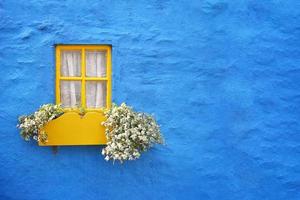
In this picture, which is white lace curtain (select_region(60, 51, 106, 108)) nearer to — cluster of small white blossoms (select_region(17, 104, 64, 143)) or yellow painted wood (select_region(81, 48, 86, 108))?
yellow painted wood (select_region(81, 48, 86, 108))

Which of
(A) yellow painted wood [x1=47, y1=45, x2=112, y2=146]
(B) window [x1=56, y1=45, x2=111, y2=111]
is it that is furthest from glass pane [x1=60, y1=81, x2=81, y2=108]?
(A) yellow painted wood [x1=47, y1=45, x2=112, y2=146]

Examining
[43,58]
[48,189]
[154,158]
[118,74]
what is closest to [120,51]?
[118,74]

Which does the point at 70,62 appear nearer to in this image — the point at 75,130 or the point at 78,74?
the point at 78,74

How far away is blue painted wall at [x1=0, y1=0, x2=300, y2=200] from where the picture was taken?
4.60 m

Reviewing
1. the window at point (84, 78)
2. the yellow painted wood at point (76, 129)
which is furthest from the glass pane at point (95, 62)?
the yellow painted wood at point (76, 129)

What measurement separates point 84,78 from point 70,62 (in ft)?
0.72

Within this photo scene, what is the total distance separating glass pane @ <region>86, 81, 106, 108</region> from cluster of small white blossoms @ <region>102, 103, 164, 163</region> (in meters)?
0.29

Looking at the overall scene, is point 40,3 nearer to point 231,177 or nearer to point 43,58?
point 43,58

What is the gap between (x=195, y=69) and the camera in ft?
15.5

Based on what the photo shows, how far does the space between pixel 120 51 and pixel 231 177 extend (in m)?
1.74

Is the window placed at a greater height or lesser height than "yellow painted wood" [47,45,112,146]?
greater

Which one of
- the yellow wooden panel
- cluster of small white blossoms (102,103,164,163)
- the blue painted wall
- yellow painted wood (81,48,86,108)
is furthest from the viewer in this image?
yellow painted wood (81,48,86,108)

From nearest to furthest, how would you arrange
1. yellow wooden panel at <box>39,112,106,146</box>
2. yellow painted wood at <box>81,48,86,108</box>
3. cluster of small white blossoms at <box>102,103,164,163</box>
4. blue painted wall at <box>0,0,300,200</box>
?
cluster of small white blossoms at <box>102,103,164,163</box> < yellow wooden panel at <box>39,112,106,146</box> < blue painted wall at <box>0,0,300,200</box> < yellow painted wood at <box>81,48,86,108</box>

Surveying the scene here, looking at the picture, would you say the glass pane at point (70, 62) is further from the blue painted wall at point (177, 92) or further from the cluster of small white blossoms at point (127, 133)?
the cluster of small white blossoms at point (127, 133)
